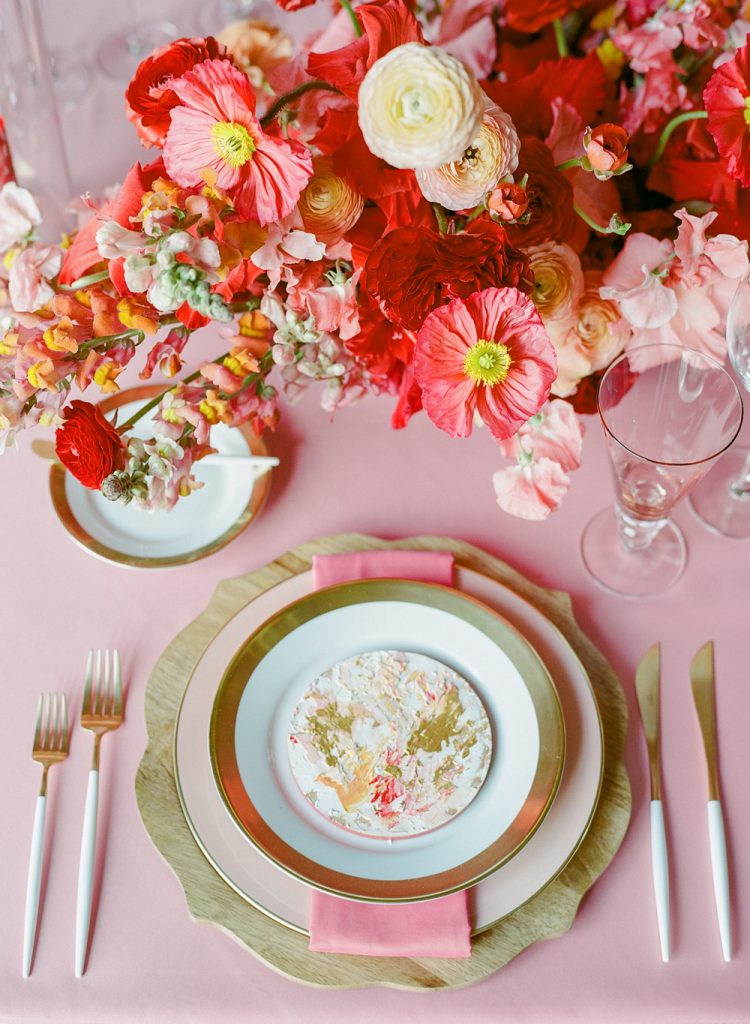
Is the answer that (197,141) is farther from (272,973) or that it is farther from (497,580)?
(272,973)

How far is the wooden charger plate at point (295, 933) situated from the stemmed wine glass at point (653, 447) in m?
0.09

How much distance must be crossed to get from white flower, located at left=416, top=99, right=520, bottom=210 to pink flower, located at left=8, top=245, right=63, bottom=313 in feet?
1.02

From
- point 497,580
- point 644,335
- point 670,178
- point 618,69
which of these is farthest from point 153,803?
point 618,69

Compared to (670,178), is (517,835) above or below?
below

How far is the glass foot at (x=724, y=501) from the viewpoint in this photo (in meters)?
0.96

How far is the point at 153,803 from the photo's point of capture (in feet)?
2.57

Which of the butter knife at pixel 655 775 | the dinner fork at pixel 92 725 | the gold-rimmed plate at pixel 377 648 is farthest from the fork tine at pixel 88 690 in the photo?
the butter knife at pixel 655 775

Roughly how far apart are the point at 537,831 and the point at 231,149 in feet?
1.83

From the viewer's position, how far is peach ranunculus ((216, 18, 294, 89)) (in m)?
0.90

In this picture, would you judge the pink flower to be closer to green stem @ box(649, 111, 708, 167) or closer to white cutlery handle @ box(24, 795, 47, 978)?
white cutlery handle @ box(24, 795, 47, 978)

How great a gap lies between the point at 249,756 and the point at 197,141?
480 millimetres

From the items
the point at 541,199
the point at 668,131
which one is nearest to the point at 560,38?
the point at 668,131

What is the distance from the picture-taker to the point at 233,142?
1.95 feet

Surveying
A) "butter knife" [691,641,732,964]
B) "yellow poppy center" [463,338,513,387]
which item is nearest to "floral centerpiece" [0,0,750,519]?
"yellow poppy center" [463,338,513,387]
